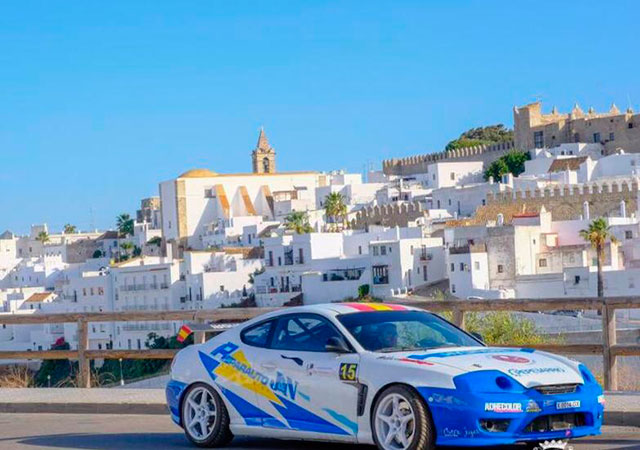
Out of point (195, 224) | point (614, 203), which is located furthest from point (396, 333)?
point (195, 224)

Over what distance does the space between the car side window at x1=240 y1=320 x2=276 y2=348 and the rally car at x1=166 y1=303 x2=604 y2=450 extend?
11 millimetres

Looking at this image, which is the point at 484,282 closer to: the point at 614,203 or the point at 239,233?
the point at 614,203

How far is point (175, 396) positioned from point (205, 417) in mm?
410

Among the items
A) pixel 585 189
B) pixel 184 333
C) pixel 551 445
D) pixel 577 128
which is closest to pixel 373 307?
pixel 551 445

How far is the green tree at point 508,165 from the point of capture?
113750 millimetres

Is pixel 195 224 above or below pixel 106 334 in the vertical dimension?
above

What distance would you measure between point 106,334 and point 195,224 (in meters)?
41.7

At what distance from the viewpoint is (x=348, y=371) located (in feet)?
36.1

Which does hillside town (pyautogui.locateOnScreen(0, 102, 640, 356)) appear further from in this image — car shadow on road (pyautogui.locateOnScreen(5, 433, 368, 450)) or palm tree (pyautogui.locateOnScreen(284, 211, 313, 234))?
car shadow on road (pyautogui.locateOnScreen(5, 433, 368, 450))

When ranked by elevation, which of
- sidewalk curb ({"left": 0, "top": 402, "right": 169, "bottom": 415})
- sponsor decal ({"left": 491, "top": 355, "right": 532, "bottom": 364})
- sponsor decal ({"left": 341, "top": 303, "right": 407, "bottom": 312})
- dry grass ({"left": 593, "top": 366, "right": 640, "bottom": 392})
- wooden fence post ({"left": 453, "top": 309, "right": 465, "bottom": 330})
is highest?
sponsor decal ({"left": 341, "top": 303, "right": 407, "bottom": 312})

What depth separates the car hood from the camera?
34.0 feet

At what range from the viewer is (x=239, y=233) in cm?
11012

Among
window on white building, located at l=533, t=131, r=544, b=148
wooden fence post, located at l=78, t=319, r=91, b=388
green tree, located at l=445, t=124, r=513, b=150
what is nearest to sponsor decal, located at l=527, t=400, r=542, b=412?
wooden fence post, located at l=78, t=319, r=91, b=388

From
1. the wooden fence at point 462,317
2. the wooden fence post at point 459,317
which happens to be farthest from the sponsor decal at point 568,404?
the wooden fence post at point 459,317
